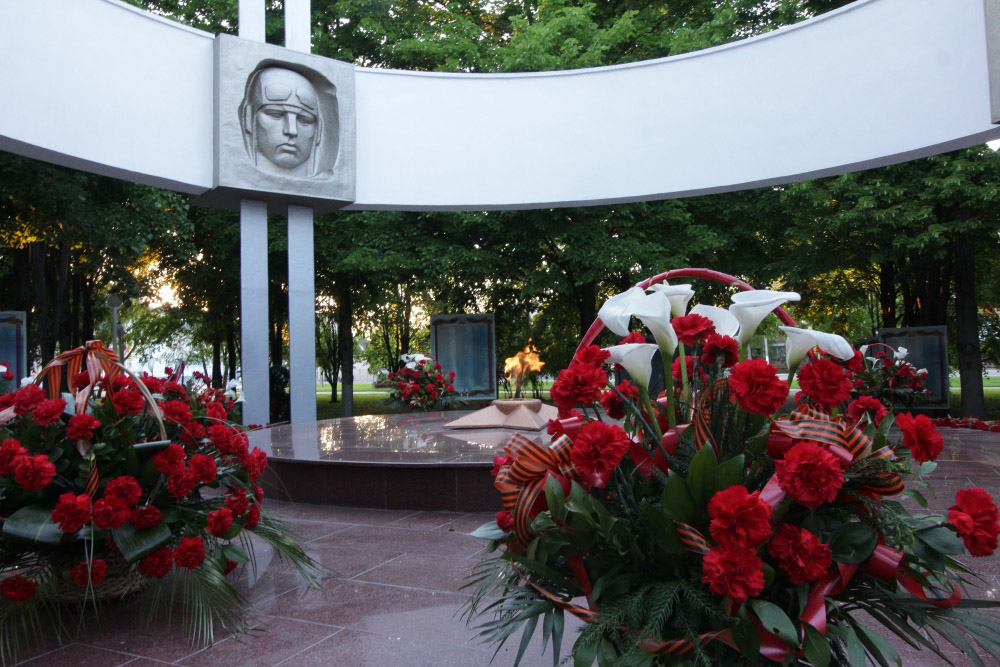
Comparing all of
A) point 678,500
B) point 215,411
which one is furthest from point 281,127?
point 678,500

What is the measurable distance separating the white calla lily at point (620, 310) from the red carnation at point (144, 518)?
2059mm

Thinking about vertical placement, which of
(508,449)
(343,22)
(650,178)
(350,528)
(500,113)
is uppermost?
(343,22)

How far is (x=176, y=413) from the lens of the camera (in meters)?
3.25

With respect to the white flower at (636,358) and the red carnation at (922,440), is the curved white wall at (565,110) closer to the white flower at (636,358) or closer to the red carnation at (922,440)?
the white flower at (636,358)

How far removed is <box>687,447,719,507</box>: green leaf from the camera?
5.46 feet

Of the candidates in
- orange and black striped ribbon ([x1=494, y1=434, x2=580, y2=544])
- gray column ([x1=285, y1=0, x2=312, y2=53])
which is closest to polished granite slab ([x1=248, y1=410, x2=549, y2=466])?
orange and black striped ribbon ([x1=494, y1=434, x2=580, y2=544])

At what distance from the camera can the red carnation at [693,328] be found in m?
1.90

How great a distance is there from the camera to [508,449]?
205 cm

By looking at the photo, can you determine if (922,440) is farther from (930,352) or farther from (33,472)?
(930,352)

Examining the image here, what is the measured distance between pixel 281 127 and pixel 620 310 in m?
10.00

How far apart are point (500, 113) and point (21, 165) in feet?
24.5

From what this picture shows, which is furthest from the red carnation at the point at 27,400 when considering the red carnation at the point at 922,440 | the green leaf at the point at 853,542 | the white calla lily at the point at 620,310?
the red carnation at the point at 922,440

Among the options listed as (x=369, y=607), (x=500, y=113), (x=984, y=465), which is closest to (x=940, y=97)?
(x=984, y=465)

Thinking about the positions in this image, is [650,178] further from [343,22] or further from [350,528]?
[343,22]
